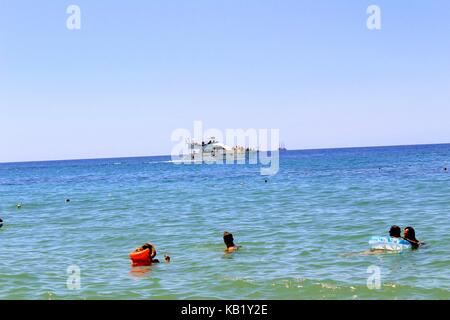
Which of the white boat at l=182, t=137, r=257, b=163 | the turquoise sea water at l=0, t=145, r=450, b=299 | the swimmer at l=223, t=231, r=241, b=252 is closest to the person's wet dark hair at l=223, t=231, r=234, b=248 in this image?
the swimmer at l=223, t=231, r=241, b=252

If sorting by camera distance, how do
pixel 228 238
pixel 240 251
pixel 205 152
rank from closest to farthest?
pixel 228 238 < pixel 240 251 < pixel 205 152

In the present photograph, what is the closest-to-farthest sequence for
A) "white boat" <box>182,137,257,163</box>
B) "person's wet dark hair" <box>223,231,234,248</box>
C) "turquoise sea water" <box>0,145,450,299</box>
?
"turquoise sea water" <box>0,145,450,299</box>
"person's wet dark hair" <box>223,231,234,248</box>
"white boat" <box>182,137,257,163</box>

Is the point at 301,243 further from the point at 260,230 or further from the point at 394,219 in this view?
the point at 394,219

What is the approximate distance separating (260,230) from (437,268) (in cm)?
1032

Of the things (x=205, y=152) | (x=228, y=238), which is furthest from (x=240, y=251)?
(x=205, y=152)

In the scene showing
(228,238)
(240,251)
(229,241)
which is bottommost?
(240,251)

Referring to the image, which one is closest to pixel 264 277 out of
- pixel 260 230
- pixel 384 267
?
pixel 384 267

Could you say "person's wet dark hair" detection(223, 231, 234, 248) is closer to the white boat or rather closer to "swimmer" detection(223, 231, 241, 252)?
"swimmer" detection(223, 231, 241, 252)

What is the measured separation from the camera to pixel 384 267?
15539 mm

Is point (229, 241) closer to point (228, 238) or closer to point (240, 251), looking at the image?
point (228, 238)

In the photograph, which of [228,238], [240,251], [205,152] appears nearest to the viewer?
[228,238]

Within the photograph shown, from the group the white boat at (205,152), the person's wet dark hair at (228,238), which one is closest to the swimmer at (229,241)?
the person's wet dark hair at (228,238)

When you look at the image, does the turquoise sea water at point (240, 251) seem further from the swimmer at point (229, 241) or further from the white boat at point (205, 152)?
the white boat at point (205, 152)

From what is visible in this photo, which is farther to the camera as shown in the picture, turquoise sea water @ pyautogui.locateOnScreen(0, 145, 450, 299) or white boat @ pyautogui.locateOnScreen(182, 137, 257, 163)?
white boat @ pyautogui.locateOnScreen(182, 137, 257, 163)
